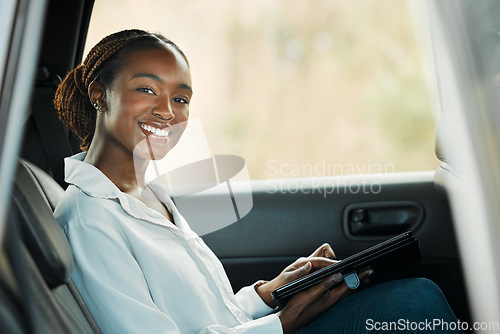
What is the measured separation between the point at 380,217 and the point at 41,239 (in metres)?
1.29

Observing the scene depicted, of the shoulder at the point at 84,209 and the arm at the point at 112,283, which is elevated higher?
the shoulder at the point at 84,209

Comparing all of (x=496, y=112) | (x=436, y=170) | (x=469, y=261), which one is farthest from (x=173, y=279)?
(x=436, y=170)

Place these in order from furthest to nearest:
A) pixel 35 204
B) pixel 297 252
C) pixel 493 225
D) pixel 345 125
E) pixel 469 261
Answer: pixel 297 252, pixel 345 125, pixel 35 204, pixel 469 261, pixel 493 225

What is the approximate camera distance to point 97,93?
1336 mm

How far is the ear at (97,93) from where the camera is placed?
51.9 inches

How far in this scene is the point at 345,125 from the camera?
5.13 feet

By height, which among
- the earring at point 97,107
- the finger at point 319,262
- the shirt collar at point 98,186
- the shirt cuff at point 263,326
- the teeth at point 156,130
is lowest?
the shirt cuff at point 263,326

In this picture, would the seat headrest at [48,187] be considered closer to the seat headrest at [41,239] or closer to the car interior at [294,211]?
the car interior at [294,211]

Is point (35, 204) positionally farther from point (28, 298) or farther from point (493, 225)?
point (493, 225)

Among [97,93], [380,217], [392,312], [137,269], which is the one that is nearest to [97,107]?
[97,93]

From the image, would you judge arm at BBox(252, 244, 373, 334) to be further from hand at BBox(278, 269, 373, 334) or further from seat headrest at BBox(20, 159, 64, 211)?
seat headrest at BBox(20, 159, 64, 211)

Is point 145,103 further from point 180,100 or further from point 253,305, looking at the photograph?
point 253,305

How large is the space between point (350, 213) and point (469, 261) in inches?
46.7

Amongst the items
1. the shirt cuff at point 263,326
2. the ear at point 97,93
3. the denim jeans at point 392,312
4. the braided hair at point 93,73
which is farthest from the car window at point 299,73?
the shirt cuff at point 263,326
